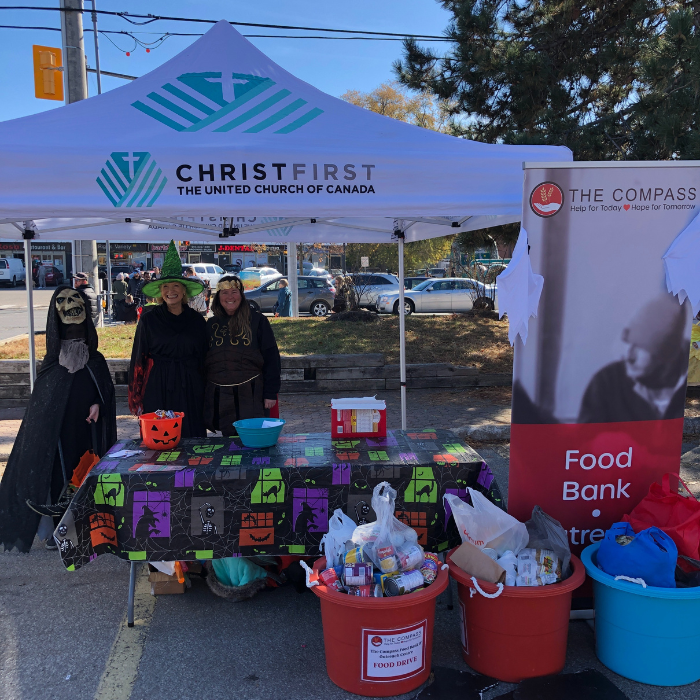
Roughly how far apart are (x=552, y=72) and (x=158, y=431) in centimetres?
863

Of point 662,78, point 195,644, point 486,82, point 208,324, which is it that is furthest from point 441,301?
point 195,644

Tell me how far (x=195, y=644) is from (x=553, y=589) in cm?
176

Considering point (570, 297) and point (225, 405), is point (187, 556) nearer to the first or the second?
point (225, 405)

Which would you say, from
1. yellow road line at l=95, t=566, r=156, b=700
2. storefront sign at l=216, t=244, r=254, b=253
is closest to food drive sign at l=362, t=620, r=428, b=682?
yellow road line at l=95, t=566, r=156, b=700

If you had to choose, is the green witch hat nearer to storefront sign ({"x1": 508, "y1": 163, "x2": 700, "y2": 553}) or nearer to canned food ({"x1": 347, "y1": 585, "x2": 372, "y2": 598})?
storefront sign ({"x1": 508, "y1": 163, "x2": 700, "y2": 553})

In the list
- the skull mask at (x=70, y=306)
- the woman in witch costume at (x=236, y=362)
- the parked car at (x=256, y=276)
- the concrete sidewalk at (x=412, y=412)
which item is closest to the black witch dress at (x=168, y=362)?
the woman in witch costume at (x=236, y=362)

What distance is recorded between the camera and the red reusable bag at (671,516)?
287 centimetres

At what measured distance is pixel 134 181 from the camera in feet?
10.6

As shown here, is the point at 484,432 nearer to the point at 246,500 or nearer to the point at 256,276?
the point at 246,500

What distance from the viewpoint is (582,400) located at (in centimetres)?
322

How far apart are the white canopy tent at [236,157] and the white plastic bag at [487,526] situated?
1.58 meters

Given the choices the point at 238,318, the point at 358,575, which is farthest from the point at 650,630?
the point at 238,318

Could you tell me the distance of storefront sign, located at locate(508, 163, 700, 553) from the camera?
3.11 m

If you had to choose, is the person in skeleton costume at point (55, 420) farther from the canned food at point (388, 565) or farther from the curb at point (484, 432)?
the curb at point (484, 432)
